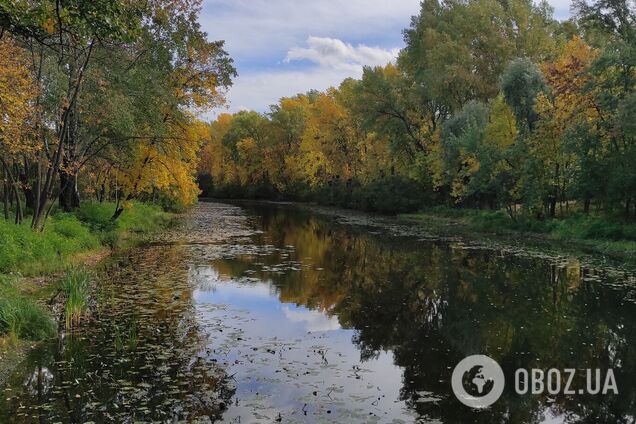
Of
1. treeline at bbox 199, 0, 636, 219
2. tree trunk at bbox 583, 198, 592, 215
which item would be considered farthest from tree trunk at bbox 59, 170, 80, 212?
tree trunk at bbox 583, 198, 592, 215

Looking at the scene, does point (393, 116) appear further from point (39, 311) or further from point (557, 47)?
point (39, 311)

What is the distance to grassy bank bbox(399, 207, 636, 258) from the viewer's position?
25469 mm

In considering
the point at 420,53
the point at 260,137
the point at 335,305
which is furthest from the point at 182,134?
the point at 260,137

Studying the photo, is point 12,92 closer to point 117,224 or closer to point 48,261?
point 48,261

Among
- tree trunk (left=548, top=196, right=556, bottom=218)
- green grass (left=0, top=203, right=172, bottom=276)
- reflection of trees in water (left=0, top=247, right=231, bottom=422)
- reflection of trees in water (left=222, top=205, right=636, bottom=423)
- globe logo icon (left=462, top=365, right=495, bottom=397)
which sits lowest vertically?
reflection of trees in water (left=0, top=247, right=231, bottom=422)

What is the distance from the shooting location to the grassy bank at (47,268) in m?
10.7

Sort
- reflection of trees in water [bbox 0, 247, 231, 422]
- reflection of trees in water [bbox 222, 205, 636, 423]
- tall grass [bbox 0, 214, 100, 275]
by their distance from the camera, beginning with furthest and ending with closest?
tall grass [bbox 0, 214, 100, 275], reflection of trees in water [bbox 222, 205, 636, 423], reflection of trees in water [bbox 0, 247, 231, 422]

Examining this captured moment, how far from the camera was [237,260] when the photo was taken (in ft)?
75.2

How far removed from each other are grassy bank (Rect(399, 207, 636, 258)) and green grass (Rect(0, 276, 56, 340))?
75.1 feet

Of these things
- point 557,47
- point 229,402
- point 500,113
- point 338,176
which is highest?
point 557,47

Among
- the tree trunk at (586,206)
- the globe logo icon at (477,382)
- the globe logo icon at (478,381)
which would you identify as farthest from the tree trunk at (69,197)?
the tree trunk at (586,206)

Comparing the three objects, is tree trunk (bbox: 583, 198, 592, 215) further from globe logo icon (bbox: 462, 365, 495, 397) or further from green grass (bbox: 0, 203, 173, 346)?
green grass (bbox: 0, 203, 173, 346)

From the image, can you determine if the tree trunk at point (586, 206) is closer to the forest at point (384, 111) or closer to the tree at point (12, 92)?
the forest at point (384, 111)

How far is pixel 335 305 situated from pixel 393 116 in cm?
3833
